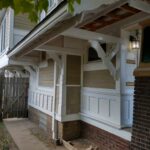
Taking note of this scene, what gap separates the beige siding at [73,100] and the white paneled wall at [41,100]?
0.94 meters

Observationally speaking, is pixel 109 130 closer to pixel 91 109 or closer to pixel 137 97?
pixel 91 109

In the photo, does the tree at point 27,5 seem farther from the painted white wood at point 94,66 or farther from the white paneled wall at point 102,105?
the painted white wood at point 94,66

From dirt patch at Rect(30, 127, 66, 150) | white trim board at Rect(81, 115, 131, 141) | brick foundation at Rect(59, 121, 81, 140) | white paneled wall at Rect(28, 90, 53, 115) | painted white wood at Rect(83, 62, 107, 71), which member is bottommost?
dirt patch at Rect(30, 127, 66, 150)

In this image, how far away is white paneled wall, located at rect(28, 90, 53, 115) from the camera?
6537mm

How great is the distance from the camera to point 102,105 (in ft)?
15.9

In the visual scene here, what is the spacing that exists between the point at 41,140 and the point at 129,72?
3420 mm

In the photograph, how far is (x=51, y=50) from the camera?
5.14 m

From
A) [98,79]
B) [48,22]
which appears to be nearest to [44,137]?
[98,79]

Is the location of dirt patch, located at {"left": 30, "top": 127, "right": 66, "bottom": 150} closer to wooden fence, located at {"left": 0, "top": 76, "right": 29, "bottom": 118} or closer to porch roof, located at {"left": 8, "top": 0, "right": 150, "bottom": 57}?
wooden fence, located at {"left": 0, "top": 76, "right": 29, "bottom": 118}

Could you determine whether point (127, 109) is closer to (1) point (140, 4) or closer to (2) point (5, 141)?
(1) point (140, 4)

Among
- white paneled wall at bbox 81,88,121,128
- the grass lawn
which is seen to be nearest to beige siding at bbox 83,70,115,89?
white paneled wall at bbox 81,88,121,128

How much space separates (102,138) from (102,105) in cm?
79

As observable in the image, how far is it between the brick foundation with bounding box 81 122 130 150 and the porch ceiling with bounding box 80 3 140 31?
93.5 inches

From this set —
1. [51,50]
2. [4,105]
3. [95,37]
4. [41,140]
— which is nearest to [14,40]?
[4,105]
